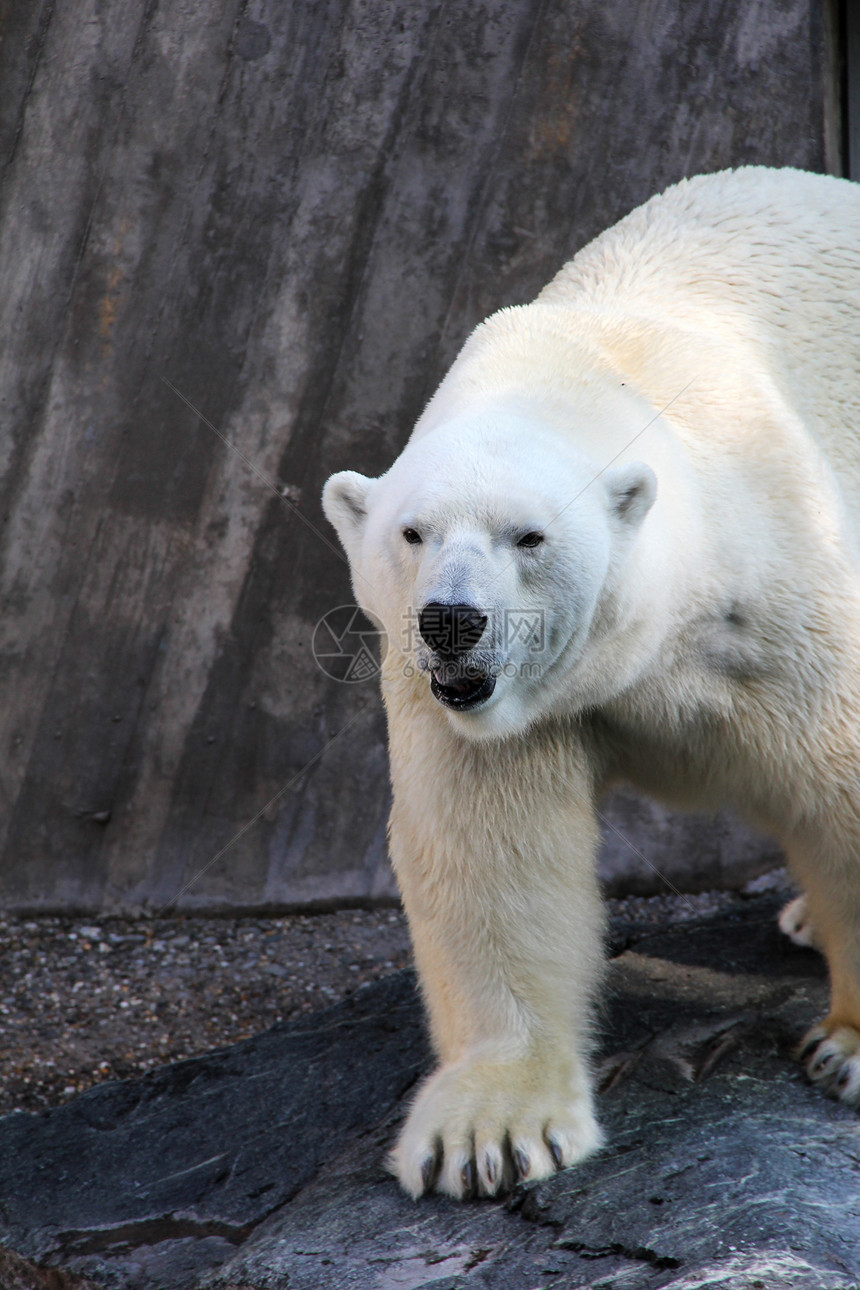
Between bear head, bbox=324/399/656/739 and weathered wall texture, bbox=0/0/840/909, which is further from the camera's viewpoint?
weathered wall texture, bbox=0/0/840/909

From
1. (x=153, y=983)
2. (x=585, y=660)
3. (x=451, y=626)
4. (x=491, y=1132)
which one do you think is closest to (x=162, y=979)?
(x=153, y=983)

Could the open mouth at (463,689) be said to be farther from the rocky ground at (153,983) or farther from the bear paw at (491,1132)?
the rocky ground at (153,983)

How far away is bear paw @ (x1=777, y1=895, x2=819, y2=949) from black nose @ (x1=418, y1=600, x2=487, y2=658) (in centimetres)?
218

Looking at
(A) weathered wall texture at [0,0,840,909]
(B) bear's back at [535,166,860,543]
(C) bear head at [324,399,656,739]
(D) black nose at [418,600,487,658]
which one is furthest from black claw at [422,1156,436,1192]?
(A) weathered wall texture at [0,0,840,909]

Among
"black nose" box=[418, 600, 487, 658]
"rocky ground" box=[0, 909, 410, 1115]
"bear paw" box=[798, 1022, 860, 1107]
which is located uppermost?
"black nose" box=[418, 600, 487, 658]

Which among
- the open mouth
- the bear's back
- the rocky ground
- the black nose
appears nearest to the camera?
the black nose

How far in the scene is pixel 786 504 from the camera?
2.59m

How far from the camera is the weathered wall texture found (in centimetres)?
436

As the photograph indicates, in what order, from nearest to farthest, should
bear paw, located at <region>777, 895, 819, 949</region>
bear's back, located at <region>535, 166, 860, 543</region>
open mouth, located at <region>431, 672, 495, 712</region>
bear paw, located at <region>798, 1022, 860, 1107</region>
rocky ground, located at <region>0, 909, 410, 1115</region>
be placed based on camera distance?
open mouth, located at <region>431, 672, 495, 712</region>, bear paw, located at <region>798, 1022, 860, 1107</region>, bear's back, located at <region>535, 166, 860, 543</region>, bear paw, located at <region>777, 895, 819, 949</region>, rocky ground, located at <region>0, 909, 410, 1115</region>

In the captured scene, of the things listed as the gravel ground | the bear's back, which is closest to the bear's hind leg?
the bear's back

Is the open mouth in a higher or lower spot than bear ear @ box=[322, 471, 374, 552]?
lower

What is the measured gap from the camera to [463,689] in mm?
2123

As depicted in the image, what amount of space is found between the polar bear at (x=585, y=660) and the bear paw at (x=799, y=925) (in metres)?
0.87

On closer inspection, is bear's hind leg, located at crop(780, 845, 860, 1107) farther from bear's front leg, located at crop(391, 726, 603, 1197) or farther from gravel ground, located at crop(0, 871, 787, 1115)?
gravel ground, located at crop(0, 871, 787, 1115)
